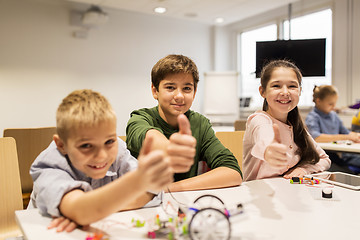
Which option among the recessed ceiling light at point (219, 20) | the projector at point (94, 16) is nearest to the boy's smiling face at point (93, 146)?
the projector at point (94, 16)

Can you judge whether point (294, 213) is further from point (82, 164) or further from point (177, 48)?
point (177, 48)

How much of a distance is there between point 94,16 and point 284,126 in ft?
15.6

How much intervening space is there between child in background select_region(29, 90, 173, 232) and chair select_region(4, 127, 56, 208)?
4.91 feet

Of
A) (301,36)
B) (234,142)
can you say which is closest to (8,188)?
(234,142)

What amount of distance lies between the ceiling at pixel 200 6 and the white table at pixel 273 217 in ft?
15.7

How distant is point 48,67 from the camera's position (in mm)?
5512

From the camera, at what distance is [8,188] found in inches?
52.5

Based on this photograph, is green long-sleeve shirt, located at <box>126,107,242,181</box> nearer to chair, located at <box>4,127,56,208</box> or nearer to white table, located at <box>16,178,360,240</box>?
white table, located at <box>16,178,360,240</box>

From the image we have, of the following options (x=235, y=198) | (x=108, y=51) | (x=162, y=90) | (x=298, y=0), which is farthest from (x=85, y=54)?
(x=235, y=198)

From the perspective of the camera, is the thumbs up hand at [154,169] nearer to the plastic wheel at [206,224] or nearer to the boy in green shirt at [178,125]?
the plastic wheel at [206,224]

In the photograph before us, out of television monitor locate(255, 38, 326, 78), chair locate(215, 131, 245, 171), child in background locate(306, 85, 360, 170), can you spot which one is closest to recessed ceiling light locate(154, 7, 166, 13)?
child in background locate(306, 85, 360, 170)

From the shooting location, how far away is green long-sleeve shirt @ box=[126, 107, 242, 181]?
1295mm

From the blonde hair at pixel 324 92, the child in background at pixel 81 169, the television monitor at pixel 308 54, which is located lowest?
the child in background at pixel 81 169

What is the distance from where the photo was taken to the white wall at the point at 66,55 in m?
5.21
